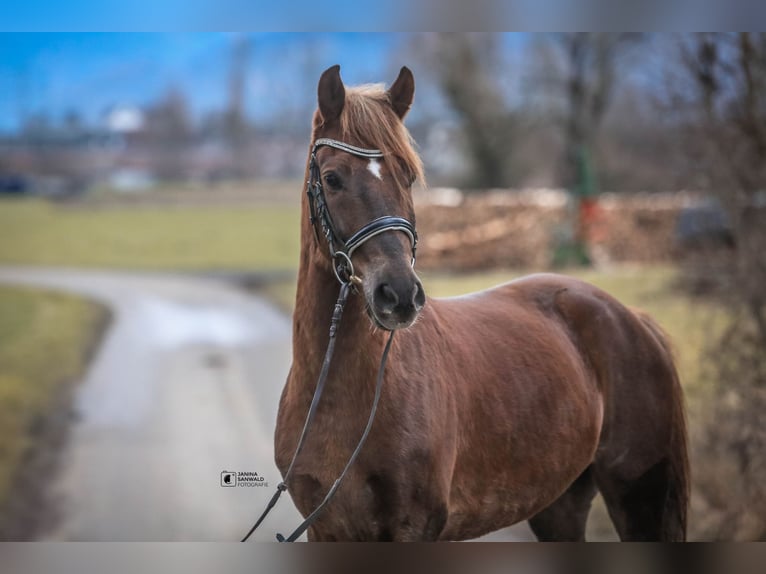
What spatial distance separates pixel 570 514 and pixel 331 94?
6.12 feet

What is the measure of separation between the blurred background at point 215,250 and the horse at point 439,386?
141 cm

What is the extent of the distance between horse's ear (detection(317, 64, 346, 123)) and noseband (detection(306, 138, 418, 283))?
8 cm

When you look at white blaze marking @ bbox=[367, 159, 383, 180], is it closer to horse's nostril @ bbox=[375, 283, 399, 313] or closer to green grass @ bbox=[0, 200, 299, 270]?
horse's nostril @ bbox=[375, 283, 399, 313]

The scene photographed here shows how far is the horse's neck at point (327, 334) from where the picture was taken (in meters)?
2.06

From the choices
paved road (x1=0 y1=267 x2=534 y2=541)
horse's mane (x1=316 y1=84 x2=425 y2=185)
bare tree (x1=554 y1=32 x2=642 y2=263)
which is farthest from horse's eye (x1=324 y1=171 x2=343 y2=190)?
bare tree (x1=554 y1=32 x2=642 y2=263)

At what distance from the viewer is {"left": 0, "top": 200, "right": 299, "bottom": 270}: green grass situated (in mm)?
4316

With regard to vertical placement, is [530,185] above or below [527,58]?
below

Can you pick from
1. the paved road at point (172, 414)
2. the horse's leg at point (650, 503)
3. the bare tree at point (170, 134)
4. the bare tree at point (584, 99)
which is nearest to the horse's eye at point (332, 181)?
the horse's leg at point (650, 503)

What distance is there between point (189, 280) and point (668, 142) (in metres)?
3.11

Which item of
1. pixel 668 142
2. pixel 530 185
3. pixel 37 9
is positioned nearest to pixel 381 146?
pixel 37 9

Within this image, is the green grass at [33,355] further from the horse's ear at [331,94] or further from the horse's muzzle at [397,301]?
the horse's muzzle at [397,301]

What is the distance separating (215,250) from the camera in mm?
4797

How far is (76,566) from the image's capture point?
333 cm

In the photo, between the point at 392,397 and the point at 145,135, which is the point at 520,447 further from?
the point at 145,135
